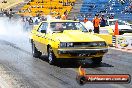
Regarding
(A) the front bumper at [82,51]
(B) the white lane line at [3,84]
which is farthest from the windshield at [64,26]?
(B) the white lane line at [3,84]

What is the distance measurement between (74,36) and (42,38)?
1.74 metres

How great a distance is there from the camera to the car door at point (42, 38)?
1377 centimetres

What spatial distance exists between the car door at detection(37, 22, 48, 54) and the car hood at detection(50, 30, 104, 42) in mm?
709

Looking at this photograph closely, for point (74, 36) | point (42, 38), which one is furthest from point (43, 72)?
point (42, 38)

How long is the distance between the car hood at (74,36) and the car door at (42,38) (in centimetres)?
71

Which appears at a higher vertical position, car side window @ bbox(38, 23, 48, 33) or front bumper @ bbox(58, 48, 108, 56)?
car side window @ bbox(38, 23, 48, 33)

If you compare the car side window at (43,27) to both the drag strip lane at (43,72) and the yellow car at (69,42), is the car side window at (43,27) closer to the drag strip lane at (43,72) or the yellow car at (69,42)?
the yellow car at (69,42)

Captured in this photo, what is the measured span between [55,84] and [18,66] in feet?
13.0

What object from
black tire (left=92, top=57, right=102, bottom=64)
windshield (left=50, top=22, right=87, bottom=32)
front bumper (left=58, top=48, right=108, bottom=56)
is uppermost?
windshield (left=50, top=22, right=87, bottom=32)

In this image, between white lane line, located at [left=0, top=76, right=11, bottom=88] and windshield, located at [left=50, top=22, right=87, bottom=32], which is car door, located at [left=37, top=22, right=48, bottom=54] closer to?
windshield, located at [left=50, top=22, right=87, bottom=32]

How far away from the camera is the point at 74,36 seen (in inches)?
501

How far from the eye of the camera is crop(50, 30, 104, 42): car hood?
1240 centimetres

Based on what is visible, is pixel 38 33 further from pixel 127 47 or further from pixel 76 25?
pixel 127 47

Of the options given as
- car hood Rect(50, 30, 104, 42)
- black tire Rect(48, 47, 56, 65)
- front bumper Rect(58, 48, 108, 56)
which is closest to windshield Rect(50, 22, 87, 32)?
car hood Rect(50, 30, 104, 42)
